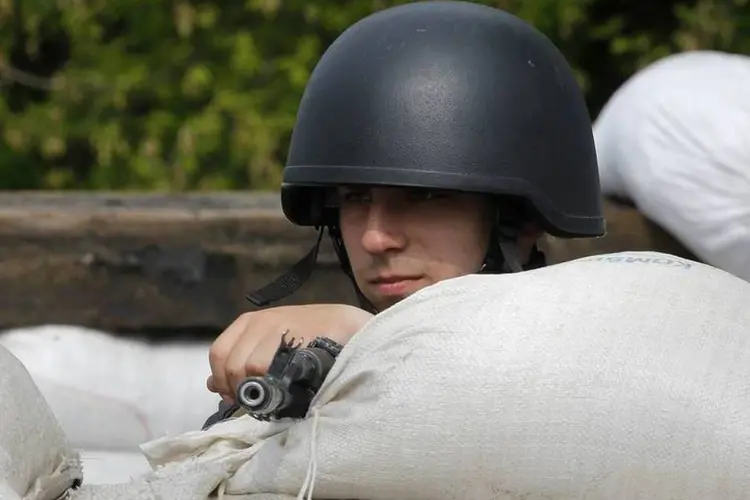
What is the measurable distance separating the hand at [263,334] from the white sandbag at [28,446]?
0.15m

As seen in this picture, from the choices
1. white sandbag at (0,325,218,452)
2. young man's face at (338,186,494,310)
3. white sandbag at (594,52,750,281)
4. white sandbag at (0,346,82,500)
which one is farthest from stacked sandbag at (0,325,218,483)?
white sandbag at (0,346,82,500)

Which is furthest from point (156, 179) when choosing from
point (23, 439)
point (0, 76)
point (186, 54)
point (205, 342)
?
point (23, 439)

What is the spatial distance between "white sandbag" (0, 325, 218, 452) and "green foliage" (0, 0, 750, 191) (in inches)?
50.6

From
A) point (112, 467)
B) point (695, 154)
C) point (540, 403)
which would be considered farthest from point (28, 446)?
point (695, 154)

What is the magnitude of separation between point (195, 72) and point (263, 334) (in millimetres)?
2603

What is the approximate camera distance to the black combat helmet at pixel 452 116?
4.86 ft

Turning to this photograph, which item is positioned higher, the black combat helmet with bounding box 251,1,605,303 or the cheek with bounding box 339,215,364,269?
the black combat helmet with bounding box 251,1,605,303

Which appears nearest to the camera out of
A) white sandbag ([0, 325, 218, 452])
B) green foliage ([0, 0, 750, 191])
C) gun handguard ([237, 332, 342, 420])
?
gun handguard ([237, 332, 342, 420])

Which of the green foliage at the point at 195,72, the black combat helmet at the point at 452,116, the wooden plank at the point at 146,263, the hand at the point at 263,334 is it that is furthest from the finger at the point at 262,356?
the green foliage at the point at 195,72

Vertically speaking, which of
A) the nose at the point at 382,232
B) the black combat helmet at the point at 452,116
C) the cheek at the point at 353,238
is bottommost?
the cheek at the point at 353,238

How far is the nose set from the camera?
Answer: 1.46 metres

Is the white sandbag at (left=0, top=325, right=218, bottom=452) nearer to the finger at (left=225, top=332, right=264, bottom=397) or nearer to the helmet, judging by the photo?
the helmet

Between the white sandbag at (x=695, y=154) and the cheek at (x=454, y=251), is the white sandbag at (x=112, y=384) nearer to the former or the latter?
the white sandbag at (x=695, y=154)

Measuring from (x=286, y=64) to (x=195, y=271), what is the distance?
1376mm
